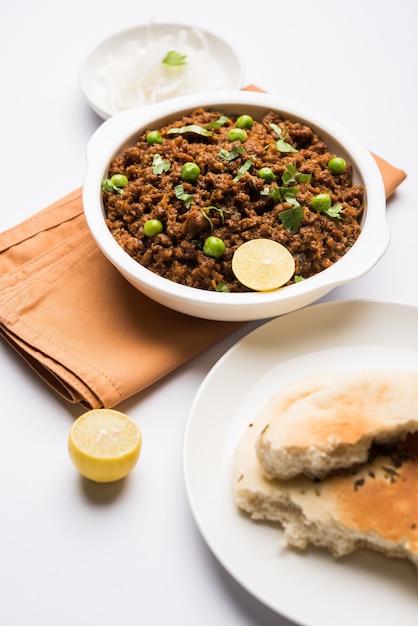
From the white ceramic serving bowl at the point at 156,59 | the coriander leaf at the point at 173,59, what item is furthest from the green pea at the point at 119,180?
the coriander leaf at the point at 173,59

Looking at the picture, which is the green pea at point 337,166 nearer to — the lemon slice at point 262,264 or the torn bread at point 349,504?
the lemon slice at point 262,264

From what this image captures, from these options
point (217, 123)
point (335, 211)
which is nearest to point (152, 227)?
point (217, 123)

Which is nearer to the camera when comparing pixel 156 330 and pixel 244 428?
pixel 244 428

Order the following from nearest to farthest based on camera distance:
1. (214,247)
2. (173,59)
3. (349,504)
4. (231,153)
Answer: (349,504)
(214,247)
(231,153)
(173,59)

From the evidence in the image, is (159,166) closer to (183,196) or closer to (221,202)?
(183,196)

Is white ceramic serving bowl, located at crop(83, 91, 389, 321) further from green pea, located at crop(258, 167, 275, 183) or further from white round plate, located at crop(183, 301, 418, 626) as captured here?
green pea, located at crop(258, 167, 275, 183)

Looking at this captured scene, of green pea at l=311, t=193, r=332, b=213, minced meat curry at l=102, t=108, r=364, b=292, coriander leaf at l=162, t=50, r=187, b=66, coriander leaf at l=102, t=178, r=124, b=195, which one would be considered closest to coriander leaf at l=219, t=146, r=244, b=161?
minced meat curry at l=102, t=108, r=364, b=292
